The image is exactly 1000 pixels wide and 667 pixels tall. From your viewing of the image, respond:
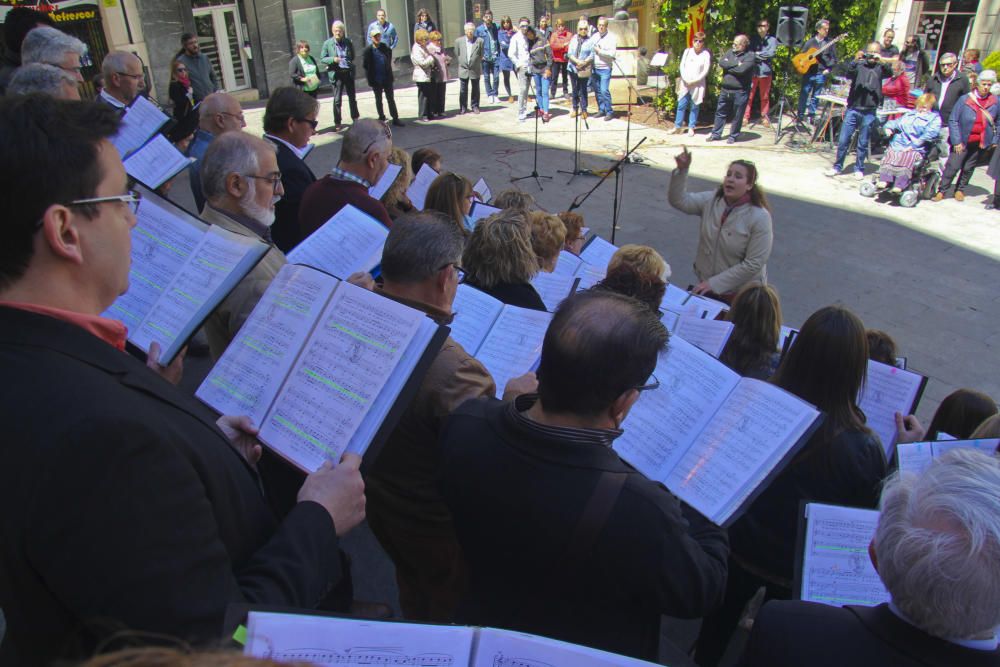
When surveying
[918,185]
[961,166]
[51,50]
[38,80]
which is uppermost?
[51,50]

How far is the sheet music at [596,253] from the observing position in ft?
14.6

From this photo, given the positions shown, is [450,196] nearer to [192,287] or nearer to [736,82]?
[192,287]

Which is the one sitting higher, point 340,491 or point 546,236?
point 340,491

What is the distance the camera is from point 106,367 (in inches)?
43.5

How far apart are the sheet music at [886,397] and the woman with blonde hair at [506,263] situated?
1417 mm

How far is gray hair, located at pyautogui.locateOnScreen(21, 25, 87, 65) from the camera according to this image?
452cm

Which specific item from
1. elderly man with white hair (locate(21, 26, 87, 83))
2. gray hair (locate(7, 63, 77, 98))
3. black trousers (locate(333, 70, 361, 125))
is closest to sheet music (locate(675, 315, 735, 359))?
gray hair (locate(7, 63, 77, 98))

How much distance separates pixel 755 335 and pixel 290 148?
9.92 ft

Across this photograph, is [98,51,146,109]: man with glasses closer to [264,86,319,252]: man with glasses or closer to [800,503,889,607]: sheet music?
[264,86,319,252]: man with glasses

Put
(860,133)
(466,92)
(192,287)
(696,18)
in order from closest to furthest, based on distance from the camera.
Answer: (192,287), (860,133), (696,18), (466,92)

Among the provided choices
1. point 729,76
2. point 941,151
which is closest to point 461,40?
point 729,76

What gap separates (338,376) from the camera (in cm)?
155

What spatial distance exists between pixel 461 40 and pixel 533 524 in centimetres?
1362

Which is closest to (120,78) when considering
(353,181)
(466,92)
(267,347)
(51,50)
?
(51,50)
